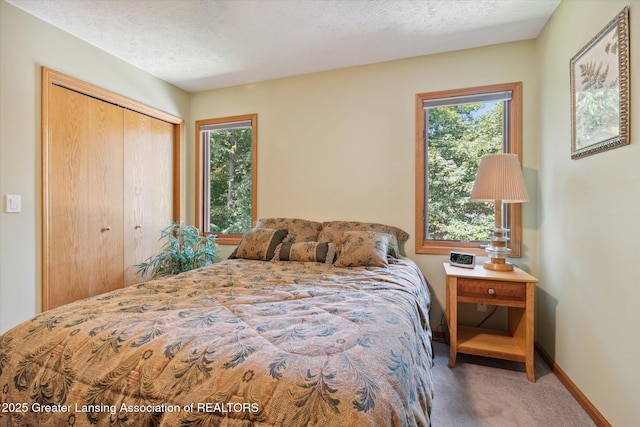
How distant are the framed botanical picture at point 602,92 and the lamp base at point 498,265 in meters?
0.83

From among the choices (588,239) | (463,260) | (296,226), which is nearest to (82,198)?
(296,226)

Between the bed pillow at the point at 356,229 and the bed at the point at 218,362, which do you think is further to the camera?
the bed pillow at the point at 356,229

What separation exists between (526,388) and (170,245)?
341cm

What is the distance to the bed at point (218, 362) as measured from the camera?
2.36 feet

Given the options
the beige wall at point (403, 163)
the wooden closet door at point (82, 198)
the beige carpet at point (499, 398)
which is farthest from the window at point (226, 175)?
the beige carpet at point (499, 398)

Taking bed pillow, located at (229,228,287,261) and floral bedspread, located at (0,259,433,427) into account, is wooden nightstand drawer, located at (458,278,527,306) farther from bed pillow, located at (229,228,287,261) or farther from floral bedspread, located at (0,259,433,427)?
bed pillow, located at (229,228,287,261)

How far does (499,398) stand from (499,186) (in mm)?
1359

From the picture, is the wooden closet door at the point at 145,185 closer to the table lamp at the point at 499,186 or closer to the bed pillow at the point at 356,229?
the bed pillow at the point at 356,229

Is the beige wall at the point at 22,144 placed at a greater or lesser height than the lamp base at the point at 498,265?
greater

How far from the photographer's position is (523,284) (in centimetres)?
195

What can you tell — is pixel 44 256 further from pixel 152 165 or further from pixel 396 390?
pixel 396 390

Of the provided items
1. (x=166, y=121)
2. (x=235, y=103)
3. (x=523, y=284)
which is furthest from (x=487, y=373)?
(x=166, y=121)

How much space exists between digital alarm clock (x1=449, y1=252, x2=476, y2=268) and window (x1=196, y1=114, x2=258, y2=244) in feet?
6.81

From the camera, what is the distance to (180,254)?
3.06 meters
